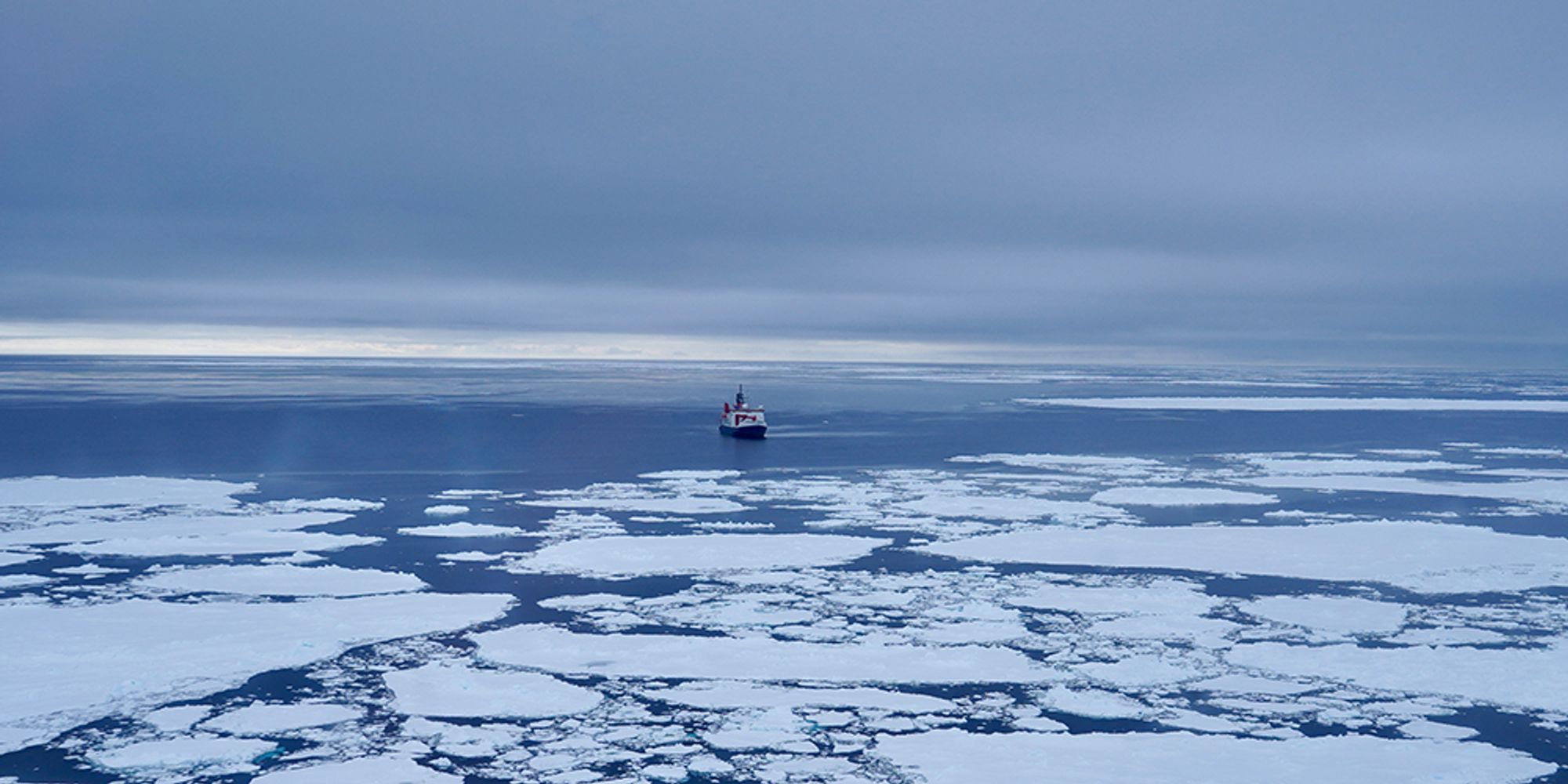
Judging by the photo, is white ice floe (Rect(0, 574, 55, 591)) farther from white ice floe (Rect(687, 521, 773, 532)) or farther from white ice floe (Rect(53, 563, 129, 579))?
white ice floe (Rect(687, 521, 773, 532))

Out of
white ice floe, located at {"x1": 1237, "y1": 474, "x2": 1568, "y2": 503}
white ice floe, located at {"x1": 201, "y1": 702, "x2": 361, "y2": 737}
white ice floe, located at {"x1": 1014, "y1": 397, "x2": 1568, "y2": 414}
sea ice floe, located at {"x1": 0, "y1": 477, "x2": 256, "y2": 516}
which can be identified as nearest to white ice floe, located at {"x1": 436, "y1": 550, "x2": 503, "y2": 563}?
white ice floe, located at {"x1": 201, "y1": 702, "x2": 361, "y2": 737}

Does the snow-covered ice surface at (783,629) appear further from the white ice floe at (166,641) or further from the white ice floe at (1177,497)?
the white ice floe at (1177,497)

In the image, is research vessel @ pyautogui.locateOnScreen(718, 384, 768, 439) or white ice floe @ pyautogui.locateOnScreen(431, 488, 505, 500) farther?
research vessel @ pyautogui.locateOnScreen(718, 384, 768, 439)

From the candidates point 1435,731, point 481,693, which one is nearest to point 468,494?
point 481,693

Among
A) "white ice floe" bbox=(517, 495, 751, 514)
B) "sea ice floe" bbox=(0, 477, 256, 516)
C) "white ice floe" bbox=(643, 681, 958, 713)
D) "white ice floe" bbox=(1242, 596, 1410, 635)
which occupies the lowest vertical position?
"sea ice floe" bbox=(0, 477, 256, 516)

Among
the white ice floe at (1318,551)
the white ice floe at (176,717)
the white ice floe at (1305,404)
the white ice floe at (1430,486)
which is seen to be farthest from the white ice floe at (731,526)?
the white ice floe at (1305,404)

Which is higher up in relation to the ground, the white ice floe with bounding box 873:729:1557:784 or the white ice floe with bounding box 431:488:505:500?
the white ice floe with bounding box 873:729:1557:784
